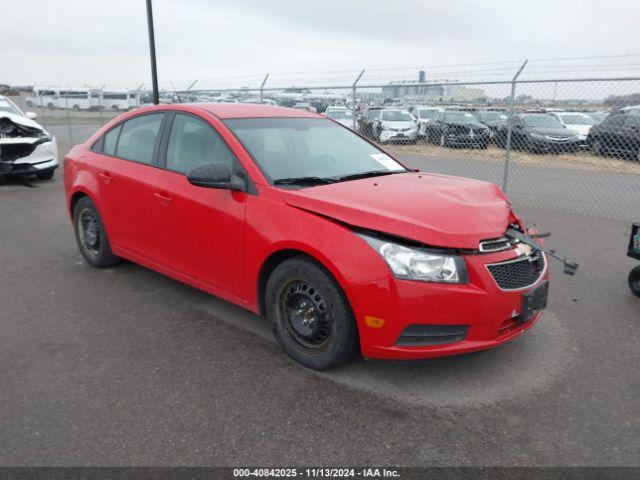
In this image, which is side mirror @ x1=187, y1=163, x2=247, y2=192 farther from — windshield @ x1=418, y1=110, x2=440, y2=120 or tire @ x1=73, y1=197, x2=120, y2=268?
windshield @ x1=418, y1=110, x2=440, y2=120

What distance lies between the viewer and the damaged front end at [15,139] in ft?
33.7

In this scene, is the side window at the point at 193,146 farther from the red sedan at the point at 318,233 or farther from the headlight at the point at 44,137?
the headlight at the point at 44,137

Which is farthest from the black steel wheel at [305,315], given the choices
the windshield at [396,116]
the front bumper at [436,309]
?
the windshield at [396,116]

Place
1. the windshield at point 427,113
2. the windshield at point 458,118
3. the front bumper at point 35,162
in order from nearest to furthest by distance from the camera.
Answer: the front bumper at point 35,162, the windshield at point 458,118, the windshield at point 427,113

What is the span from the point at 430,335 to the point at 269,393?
3.22 ft

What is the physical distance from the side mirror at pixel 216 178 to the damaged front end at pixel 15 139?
27.5ft

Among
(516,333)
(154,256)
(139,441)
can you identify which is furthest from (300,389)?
(154,256)

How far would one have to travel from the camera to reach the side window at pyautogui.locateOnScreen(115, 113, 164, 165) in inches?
179

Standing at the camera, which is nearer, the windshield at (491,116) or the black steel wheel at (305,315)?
the black steel wheel at (305,315)

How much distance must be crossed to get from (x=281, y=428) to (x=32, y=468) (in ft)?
3.83

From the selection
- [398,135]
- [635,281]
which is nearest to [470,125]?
[398,135]

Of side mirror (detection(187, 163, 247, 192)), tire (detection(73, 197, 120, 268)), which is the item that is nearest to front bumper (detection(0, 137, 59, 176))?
tire (detection(73, 197, 120, 268))

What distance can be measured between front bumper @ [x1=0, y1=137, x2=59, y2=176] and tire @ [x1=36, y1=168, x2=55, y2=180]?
157 millimetres

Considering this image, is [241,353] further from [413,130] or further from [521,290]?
[413,130]
